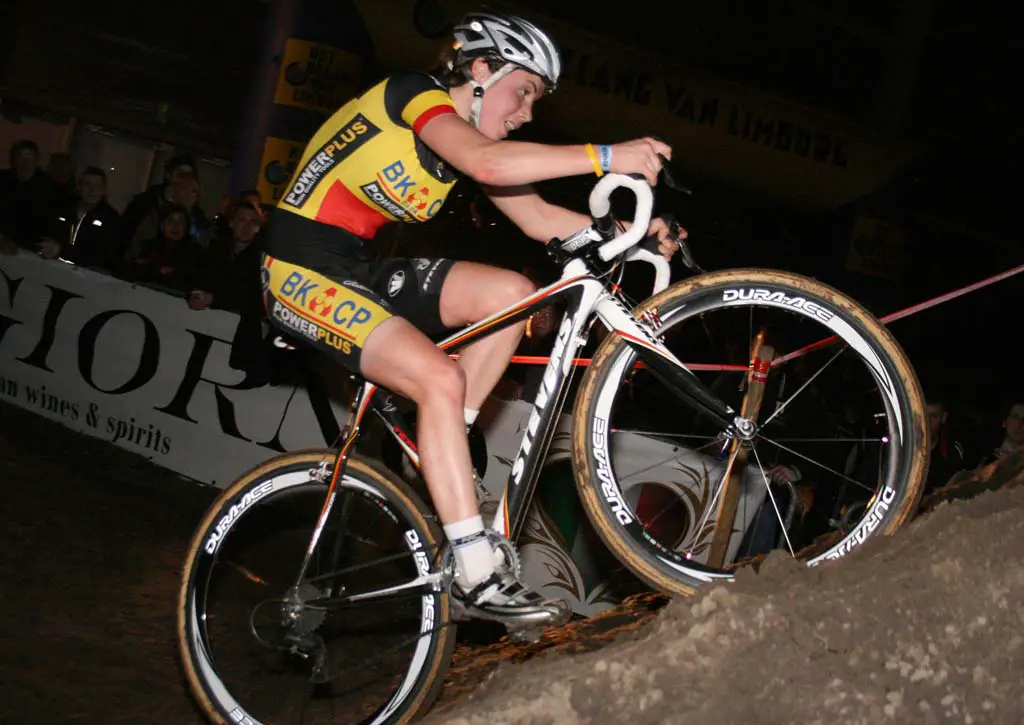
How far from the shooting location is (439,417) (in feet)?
11.7

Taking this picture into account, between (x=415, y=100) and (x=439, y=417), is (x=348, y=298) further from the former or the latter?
(x=415, y=100)

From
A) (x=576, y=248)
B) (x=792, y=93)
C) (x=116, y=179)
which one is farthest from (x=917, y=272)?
(x=576, y=248)

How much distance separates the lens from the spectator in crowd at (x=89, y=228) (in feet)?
30.8

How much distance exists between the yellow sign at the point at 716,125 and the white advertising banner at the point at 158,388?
17.0ft

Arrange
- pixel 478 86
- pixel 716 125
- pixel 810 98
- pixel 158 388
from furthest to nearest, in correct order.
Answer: pixel 810 98 → pixel 716 125 → pixel 158 388 → pixel 478 86

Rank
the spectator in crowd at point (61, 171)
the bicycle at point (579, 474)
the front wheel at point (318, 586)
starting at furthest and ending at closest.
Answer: the spectator in crowd at point (61, 171), the front wheel at point (318, 586), the bicycle at point (579, 474)

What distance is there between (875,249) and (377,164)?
36.3 ft

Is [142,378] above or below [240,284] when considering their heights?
below

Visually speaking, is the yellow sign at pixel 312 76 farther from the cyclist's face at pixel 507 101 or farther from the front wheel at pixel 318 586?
the cyclist's face at pixel 507 101

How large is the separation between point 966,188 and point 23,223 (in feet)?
45.0

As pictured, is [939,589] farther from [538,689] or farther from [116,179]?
[116,179]

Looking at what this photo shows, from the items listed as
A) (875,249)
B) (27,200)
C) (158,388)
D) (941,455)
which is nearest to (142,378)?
(158,388)

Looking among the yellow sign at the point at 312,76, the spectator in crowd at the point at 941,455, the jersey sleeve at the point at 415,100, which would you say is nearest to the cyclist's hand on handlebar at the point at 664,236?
the jersey sleeve at the point at 415,100

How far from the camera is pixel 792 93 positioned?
18.5m
